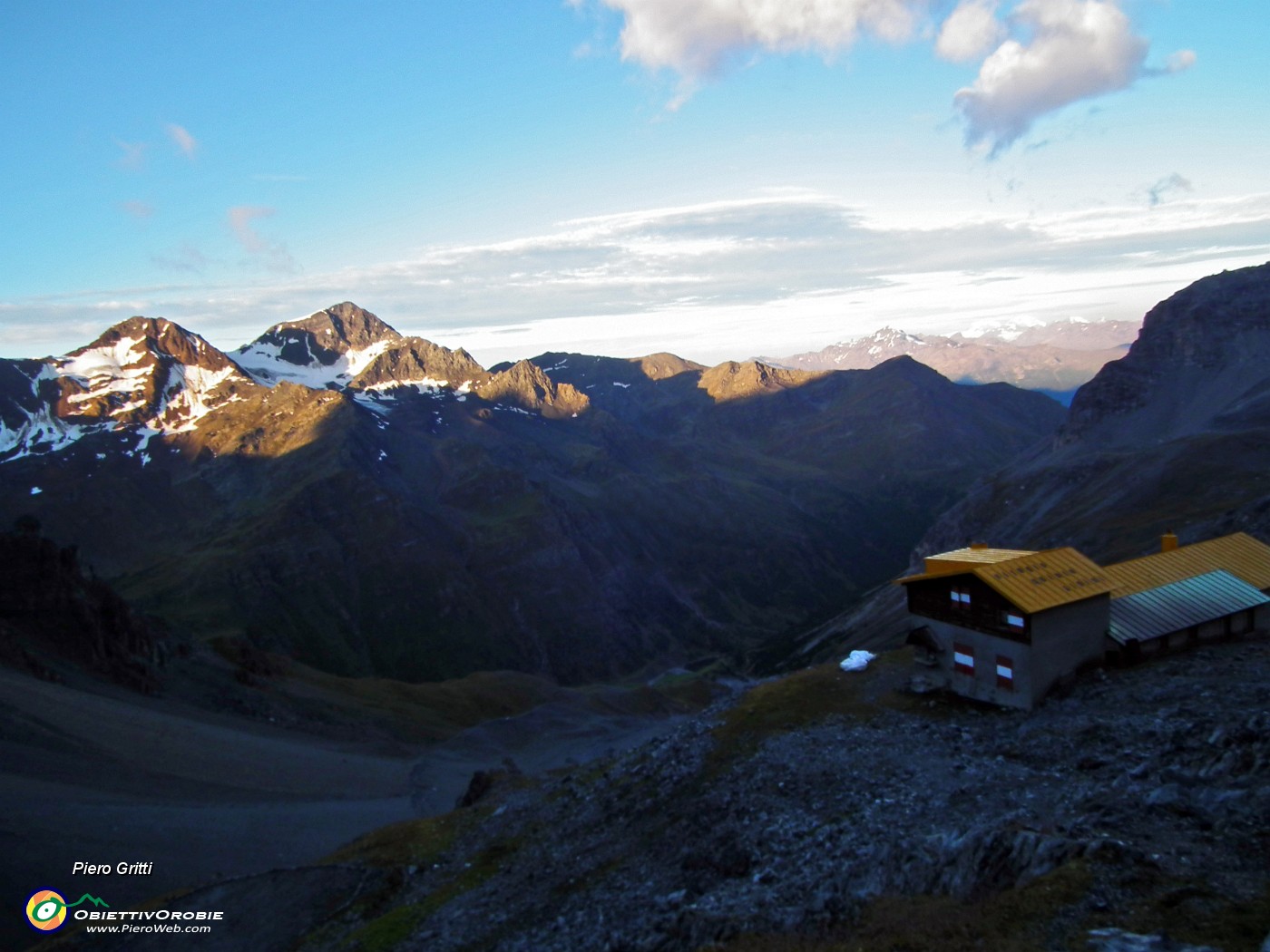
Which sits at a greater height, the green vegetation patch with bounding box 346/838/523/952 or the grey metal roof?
the grey metal roof

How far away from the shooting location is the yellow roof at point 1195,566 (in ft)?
116

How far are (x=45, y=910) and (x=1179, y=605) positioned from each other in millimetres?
50556

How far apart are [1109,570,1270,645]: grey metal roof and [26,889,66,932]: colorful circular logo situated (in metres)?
46.1

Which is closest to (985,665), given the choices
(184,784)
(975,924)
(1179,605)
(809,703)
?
(809,703)

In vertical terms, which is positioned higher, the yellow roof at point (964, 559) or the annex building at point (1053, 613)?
the yellow roof at point (964, 559)

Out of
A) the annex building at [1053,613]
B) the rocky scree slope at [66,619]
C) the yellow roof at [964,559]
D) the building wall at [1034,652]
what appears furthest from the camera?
the rocky scree slope at [66,619]

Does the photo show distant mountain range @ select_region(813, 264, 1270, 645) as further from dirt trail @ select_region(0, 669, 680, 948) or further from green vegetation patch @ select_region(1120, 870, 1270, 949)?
green vegetation patch @ select_region(1120, 870, 1270, 949)

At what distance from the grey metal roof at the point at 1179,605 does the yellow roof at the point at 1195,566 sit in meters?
0.45

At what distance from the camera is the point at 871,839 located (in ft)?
72.2

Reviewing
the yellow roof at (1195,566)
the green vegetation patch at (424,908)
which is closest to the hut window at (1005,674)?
the yellow roof at (1195,566)

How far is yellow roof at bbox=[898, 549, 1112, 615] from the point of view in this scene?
30.8 metres

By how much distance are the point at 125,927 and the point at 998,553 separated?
4026 cm

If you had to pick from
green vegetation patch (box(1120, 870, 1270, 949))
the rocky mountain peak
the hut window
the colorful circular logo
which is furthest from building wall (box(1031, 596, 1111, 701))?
the rocky mountain peak

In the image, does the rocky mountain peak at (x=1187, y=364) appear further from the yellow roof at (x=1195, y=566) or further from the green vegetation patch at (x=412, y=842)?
the green vegetation patch at (x=412, y=842)
